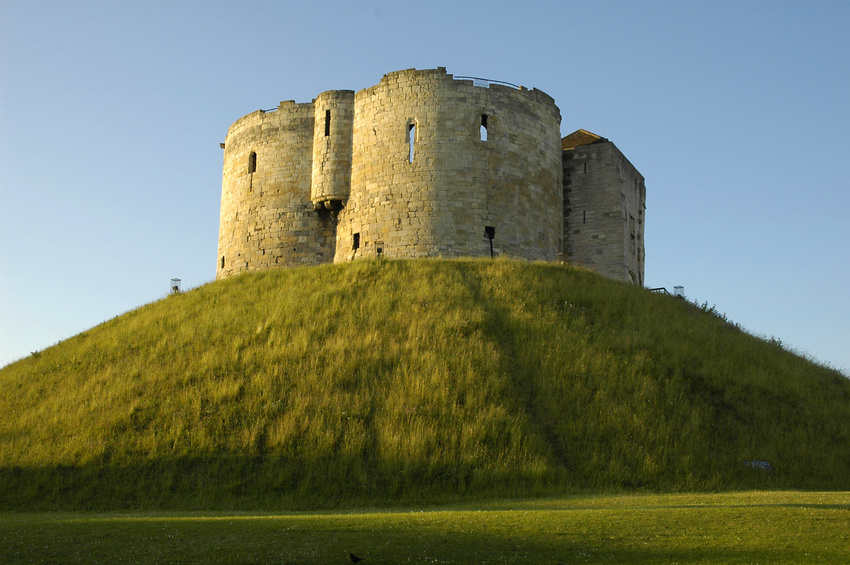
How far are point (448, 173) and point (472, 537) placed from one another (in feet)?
63.9

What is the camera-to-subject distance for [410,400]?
17.8 metres

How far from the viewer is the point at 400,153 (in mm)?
28281

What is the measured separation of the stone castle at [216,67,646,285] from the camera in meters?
27.7

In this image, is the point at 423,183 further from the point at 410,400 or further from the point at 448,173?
the point at 410,400

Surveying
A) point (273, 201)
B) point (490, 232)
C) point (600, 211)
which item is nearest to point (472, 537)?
point (490, 232)

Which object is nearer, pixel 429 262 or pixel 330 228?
pixel 429 262

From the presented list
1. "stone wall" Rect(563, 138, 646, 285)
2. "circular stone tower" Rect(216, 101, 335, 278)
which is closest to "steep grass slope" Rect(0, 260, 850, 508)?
"circular stone tower" Rect(216, 101, 335, 278)

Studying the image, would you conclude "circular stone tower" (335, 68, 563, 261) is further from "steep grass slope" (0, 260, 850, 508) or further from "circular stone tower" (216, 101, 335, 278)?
"steep grass slope" (0, 260, 850, 508)

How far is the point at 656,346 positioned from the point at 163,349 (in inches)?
494

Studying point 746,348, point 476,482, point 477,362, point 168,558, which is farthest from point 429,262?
point 168,558

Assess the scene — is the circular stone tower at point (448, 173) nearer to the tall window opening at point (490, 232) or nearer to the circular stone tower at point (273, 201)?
the tall window opening at point (490, 232)

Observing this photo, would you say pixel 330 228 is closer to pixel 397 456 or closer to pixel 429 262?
pixel 429 262

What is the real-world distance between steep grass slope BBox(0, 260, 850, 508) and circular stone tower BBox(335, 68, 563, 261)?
107 inches

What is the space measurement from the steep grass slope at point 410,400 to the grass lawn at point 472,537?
167 inches
